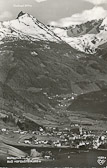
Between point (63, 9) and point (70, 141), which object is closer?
point (70, 141)

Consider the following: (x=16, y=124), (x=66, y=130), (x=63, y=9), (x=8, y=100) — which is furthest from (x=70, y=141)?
(x=8, y=100)

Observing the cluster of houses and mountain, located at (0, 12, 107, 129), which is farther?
mountain, located at (0, 12, 107, 129)

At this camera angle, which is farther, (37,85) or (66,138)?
(37,85)

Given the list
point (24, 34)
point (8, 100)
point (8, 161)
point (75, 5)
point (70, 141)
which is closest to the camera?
point (8, 161)

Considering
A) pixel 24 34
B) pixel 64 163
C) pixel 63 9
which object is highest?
pixel 24 34

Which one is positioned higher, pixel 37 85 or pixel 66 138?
pixel 37 85

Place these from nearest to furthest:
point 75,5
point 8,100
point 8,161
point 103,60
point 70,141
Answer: point 8,161 → point 70,141 → point 75,5 → point 8,100 → point 103,60

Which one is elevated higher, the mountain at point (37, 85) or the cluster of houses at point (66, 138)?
the mountain at point (37, 85)

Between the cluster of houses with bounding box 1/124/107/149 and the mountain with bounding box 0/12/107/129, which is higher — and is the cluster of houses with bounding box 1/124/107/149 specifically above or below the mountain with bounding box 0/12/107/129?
below

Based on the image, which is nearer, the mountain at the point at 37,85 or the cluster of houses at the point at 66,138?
the cluster of houses at the point at 66,138

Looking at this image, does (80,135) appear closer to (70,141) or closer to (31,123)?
(70,141)

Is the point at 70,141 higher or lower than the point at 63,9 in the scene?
lower
